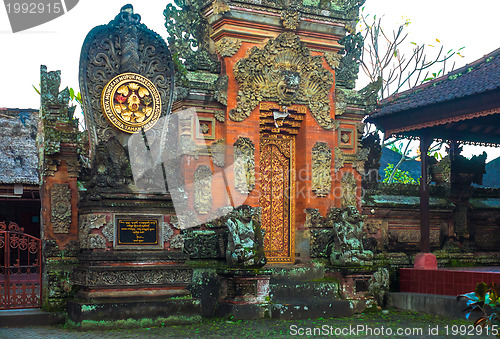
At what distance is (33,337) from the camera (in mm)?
10586

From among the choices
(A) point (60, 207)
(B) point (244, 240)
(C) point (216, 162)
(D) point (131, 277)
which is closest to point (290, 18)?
(C) point (216, 162)

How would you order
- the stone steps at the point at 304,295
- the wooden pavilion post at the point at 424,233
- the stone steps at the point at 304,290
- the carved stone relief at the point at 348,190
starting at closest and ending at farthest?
1. the stone steps at the point at 304,295
2. the stone steps at the point at 304,290
3. the wooden pavilion post at the point at 424,233
4. the carved stone relief at the point at 348,190

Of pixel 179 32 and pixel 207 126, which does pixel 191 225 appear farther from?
pixel 179 32

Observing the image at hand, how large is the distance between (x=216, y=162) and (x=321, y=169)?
254cm

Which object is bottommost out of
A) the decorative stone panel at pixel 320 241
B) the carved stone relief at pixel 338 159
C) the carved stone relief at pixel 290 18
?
the decorative stone panel at pixel 320 241

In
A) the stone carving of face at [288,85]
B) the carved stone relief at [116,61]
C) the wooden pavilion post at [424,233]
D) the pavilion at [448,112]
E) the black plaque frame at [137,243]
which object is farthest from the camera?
the wooden pavilion post at [424,233]

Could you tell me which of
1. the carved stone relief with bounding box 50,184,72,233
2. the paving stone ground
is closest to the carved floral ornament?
the carved stone relief with bounding box 50,184,72,233

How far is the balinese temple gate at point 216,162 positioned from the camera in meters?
11.8

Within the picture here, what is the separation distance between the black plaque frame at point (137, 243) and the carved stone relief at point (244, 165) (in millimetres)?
2744

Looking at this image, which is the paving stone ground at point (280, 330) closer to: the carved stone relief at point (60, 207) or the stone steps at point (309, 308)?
the stone steps at point (309, 308)

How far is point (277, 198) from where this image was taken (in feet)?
50.2

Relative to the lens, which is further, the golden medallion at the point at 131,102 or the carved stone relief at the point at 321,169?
the carved stone relief at the point at 321,169

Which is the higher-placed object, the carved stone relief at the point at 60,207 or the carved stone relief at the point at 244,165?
the carved stone relief at the point at 244,165

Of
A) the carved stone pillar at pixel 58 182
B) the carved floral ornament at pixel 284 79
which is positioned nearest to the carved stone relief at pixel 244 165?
the carved floral ornament at pixel 284 79
